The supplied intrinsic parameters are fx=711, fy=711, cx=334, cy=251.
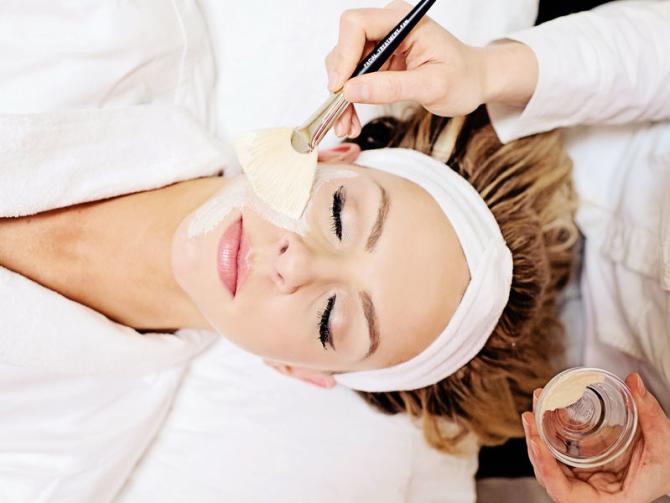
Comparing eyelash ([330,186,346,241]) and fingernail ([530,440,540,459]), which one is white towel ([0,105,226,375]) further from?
fingernail ([530,440,540,459])

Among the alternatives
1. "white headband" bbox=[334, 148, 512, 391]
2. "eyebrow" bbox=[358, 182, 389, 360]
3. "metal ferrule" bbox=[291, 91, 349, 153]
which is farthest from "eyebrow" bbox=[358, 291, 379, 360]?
"metal ferrule" bbox=[291, 91, 349, 153]

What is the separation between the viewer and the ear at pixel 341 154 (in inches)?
41.5

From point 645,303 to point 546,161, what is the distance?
0.87 feet

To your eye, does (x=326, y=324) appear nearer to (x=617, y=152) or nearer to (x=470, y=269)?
(x=470, y=269)

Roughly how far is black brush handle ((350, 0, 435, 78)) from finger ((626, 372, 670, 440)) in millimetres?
474

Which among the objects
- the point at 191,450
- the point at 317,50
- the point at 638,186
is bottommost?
the point at 191,450

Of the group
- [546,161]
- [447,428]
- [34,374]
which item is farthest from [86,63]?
[447,428]

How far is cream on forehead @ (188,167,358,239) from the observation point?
35.7 inches

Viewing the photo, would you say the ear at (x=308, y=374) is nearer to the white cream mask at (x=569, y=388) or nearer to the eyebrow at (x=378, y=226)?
the eyebrow at (x=378, y=226)

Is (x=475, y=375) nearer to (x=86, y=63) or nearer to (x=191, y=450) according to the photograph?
(x=191, y=450)

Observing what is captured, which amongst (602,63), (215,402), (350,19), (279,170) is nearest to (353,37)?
(350,19)

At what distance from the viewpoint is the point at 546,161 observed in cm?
113

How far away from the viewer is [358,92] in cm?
78

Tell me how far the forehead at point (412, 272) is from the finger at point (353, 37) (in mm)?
187
